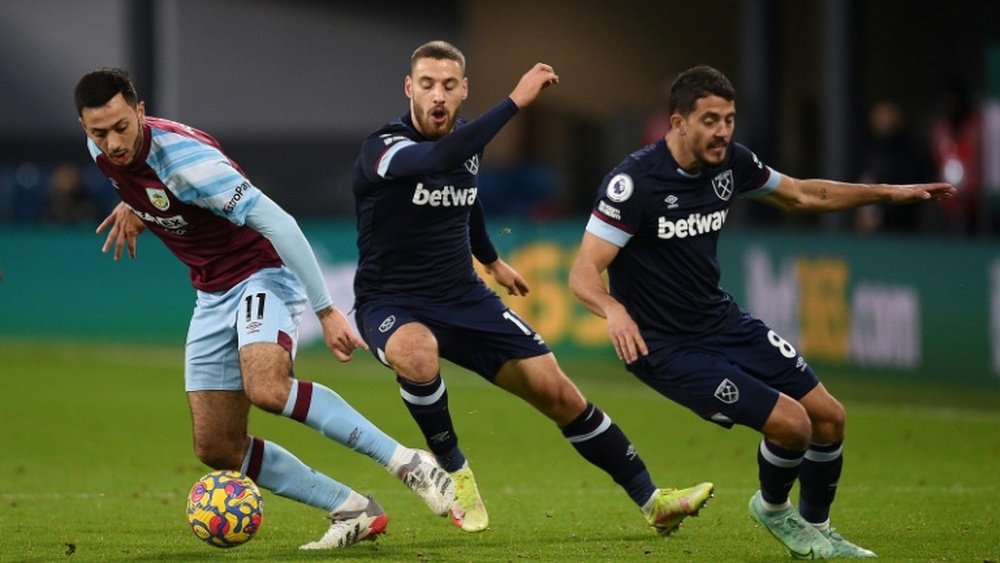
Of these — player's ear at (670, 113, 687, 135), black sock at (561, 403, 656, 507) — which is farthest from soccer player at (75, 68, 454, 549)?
player's ear at (670, 113, 687, 135)

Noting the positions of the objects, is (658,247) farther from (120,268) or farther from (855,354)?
(120,268)

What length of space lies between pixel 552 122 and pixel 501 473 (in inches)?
656

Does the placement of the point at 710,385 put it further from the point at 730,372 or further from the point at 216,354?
the point at 216,354

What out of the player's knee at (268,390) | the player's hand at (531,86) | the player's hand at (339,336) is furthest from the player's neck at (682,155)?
the player's knee at (268,390)

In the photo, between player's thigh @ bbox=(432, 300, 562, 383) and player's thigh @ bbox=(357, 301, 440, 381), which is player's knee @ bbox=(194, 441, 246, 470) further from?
player's thigh @ bbox=(432, 300, 562, 383)

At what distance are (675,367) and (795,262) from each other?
8278mm

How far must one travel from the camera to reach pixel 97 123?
721 centimetres

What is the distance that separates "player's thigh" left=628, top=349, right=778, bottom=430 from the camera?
725cm

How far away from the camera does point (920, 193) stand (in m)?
7.80

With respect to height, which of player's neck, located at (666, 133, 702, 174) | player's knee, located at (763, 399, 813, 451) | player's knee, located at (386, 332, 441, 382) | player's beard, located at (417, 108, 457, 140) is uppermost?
player's neck, located at (666, 133, 702, 174)

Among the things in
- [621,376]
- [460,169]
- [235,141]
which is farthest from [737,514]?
[235,141]

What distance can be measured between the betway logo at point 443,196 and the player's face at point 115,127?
4.38ft

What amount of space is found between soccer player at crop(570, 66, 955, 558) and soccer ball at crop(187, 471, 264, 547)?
158 centimetres

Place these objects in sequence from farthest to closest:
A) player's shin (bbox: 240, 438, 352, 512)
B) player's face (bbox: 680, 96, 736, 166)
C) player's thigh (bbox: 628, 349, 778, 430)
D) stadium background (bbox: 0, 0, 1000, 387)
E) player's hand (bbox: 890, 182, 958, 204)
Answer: stadium background (bbox: 0, 0, 1000, 387) → player's hand (bbox: 890, 182, 958, 204) → player's shin (bbox: 240, 438, 352, 512) → player's face (bbox: 680, 96, 736, 166) → player's thigh (bbox: 628, 349, 778, 430)
